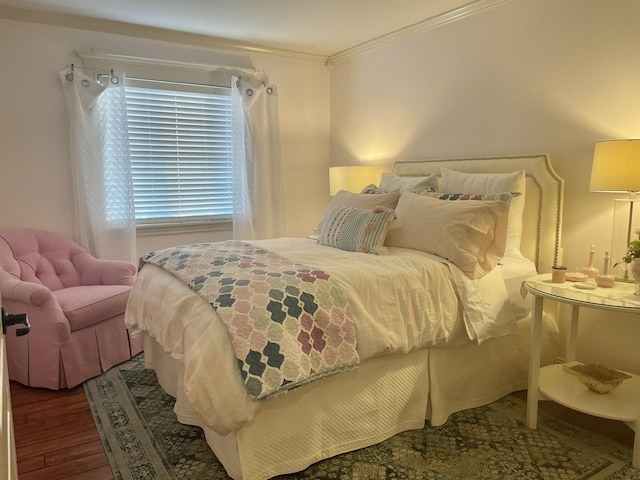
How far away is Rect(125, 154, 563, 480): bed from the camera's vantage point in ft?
5.88

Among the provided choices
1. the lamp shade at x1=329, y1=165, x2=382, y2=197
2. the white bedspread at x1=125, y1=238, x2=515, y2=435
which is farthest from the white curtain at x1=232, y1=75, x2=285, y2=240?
the white bedspread at x1=125, y1=238, x2=515, y2=435

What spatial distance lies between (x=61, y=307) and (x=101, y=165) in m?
1.28

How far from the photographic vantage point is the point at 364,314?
206 centimetres

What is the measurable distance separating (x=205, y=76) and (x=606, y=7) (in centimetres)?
300

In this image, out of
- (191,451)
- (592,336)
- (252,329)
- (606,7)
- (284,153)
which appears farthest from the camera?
(284,153)

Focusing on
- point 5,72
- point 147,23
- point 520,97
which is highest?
point 147,23

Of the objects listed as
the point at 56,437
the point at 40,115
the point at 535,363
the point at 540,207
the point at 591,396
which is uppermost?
the point at 40,115

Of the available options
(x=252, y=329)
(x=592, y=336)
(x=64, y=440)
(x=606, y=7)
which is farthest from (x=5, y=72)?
(x=592, y=336)

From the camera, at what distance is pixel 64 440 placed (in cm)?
224

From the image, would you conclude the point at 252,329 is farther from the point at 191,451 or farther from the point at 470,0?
the point at 470,0

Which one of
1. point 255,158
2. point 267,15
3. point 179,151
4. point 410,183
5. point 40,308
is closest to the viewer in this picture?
point 40,308

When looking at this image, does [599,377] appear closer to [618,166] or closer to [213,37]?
[618,166]

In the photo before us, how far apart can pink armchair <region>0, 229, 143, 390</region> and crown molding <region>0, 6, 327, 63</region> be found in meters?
1.54

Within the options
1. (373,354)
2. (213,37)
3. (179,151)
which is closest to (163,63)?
(213,37)
